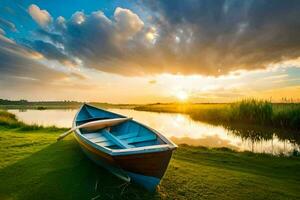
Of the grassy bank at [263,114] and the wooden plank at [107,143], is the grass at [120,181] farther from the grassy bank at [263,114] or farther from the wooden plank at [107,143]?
the grassy bank at [263,114]

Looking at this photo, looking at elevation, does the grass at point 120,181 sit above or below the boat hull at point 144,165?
below

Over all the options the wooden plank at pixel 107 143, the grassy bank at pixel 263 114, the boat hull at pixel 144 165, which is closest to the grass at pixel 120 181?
the boat hull at pixel 144 165

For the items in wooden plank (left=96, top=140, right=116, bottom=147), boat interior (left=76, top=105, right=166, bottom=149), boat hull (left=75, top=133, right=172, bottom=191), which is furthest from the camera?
wooden plank (left=96, top=140, right=116, bottom=147)

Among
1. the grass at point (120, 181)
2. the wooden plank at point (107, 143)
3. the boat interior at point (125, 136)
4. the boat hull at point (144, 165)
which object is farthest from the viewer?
the wooden plank at point (107, 143)

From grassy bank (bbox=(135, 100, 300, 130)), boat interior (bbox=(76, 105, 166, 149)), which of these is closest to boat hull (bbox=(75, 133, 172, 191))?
boat interior (bbox=(76, 105, 166, 149))

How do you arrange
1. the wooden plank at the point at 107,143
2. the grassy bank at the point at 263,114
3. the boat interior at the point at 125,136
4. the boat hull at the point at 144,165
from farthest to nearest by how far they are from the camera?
the grassy bank at the point at 263,114 → the wooden plank at the point at 107,143 → the boat interior at the point at 125,136 → the boat hull at the point at 144,165

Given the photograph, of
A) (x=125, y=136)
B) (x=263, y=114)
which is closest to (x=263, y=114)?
(x=263, y=114)

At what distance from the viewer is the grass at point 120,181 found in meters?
4.11

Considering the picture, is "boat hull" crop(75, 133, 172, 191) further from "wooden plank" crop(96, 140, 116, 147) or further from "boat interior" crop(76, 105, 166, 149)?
"wooden plank" crop(96, 140, 116, 147)

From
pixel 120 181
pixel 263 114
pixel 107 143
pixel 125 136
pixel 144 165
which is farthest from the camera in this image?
pixel 263 114

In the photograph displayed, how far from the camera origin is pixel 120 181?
4.56m

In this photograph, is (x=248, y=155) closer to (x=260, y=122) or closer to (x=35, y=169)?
(x=35, y=169)

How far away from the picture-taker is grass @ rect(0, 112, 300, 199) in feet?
13.5

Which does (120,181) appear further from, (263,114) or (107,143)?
(263,114)
